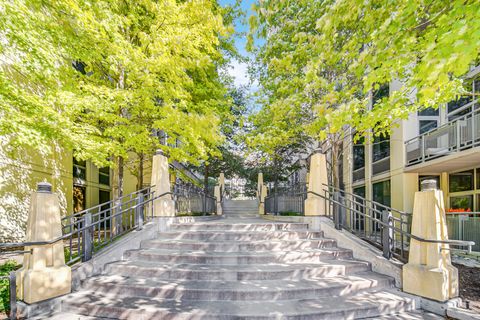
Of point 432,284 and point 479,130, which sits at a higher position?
point 479,130

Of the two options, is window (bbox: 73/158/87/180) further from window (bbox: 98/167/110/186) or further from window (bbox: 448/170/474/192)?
window (bbox: 448/170/474/192)

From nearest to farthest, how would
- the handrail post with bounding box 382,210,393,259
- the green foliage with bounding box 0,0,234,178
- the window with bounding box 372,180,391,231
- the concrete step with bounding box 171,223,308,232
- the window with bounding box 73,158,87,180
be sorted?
1. the handrail post with bounding box 382,210,393,259
2. the green foliage with bounding box 0,0,234,178
3. the concrete step with bounding box 171,223,308,232
4. the window with bounding box 73,158,87,180
5. the window with bounding box 372,180,391,231

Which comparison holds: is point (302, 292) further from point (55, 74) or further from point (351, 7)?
point (55, 74)

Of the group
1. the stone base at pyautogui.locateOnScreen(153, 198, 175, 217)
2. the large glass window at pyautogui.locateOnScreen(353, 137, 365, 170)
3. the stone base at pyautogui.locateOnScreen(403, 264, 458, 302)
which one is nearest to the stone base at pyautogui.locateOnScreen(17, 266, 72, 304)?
the stone base at pyautogui.locateOnScreen(153, 198, 175, 217)

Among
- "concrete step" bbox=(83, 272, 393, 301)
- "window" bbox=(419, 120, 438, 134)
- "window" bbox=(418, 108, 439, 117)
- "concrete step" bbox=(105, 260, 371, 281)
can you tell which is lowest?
"concrete step" bbox=(83, 272, 393, 301)

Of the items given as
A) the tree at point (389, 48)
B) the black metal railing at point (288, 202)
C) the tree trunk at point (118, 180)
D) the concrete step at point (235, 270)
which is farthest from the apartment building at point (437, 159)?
the tree trunk at point (118, 180)

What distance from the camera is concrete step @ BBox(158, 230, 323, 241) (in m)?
7.41

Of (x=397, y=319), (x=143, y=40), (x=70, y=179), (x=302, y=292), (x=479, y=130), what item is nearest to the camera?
(x=397, y=319)

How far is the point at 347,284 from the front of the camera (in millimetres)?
5348

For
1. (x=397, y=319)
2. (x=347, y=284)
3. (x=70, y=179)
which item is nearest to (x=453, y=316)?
(x=397, y=319)

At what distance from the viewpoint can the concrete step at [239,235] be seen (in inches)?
292

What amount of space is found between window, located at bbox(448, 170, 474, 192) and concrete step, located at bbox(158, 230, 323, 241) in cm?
908

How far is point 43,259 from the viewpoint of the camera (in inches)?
198

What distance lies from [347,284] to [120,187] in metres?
8.32
